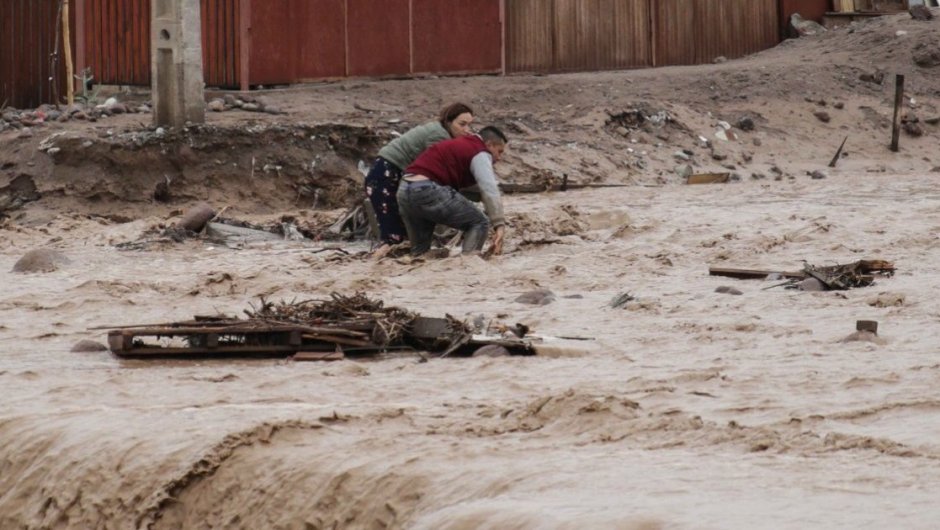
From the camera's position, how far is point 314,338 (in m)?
7.84

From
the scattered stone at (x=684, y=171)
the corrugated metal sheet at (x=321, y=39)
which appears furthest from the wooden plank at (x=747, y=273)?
the corrugated metal sheet at (x=321, y=39)

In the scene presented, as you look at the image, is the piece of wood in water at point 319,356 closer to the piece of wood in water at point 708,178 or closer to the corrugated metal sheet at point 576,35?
the piece of wood in water at point 708,178

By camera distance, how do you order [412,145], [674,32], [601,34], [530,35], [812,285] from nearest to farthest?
[812,285]
[412,145]
[530,35]
[601,34]
[674,32]

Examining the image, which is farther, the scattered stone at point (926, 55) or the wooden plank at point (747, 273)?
the scattered stone at point (926, 55)

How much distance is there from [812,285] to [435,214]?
3176 millimetres

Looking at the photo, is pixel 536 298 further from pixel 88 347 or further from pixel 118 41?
pixel 118 41

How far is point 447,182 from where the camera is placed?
11.4 metres

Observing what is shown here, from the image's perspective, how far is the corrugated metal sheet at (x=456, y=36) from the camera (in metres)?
20.1

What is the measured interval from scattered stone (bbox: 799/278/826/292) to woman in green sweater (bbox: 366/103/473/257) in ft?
11.0

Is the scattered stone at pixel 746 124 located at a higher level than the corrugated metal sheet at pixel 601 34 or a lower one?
lower

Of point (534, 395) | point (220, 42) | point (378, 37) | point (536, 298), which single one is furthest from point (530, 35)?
point (534, 395)

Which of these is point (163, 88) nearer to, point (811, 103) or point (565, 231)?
point (565, 231)

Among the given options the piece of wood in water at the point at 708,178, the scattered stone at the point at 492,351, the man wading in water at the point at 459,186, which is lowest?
the scattered stone at the point at 492,351

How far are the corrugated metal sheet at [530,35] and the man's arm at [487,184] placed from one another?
9.99m
